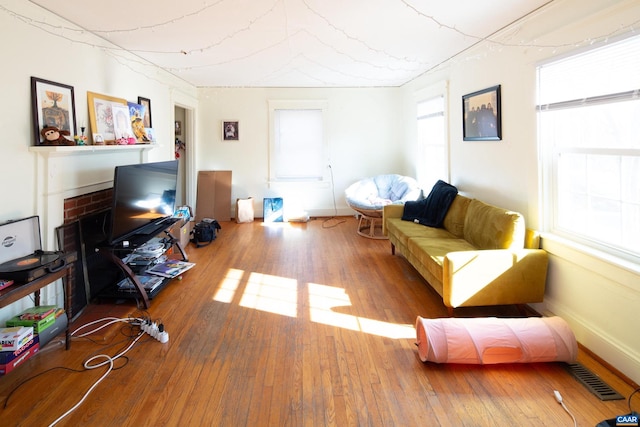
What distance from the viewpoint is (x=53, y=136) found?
2.90 metres

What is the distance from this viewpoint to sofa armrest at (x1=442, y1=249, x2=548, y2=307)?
2.93 metres

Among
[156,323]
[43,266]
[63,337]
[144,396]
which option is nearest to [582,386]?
[144,396]

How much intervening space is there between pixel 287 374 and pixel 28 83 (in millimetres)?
2653

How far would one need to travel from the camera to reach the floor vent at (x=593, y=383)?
2.12m

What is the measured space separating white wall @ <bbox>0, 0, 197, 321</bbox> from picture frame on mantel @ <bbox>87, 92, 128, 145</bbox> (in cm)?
6

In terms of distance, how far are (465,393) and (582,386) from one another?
678 mm

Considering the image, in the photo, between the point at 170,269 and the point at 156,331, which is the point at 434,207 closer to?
the point at 170,269

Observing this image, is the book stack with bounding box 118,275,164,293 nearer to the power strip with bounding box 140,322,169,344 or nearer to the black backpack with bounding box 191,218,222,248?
the power strip with bounding box 140,322,169,344

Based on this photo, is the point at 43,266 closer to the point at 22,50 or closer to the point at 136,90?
the point at 22,50

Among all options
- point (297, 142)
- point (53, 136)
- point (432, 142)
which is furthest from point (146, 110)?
point (432, 142)

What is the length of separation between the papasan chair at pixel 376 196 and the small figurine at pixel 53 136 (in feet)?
12.8

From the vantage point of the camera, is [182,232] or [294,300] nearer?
[294,300]

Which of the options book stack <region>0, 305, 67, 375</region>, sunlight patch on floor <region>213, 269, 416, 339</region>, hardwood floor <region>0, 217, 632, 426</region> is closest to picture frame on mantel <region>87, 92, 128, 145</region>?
hardwood floor <region>0, 217, 632, 426</region>

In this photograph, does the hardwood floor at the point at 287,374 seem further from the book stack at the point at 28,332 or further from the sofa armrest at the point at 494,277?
the sofa armrest at the point at 494,277
